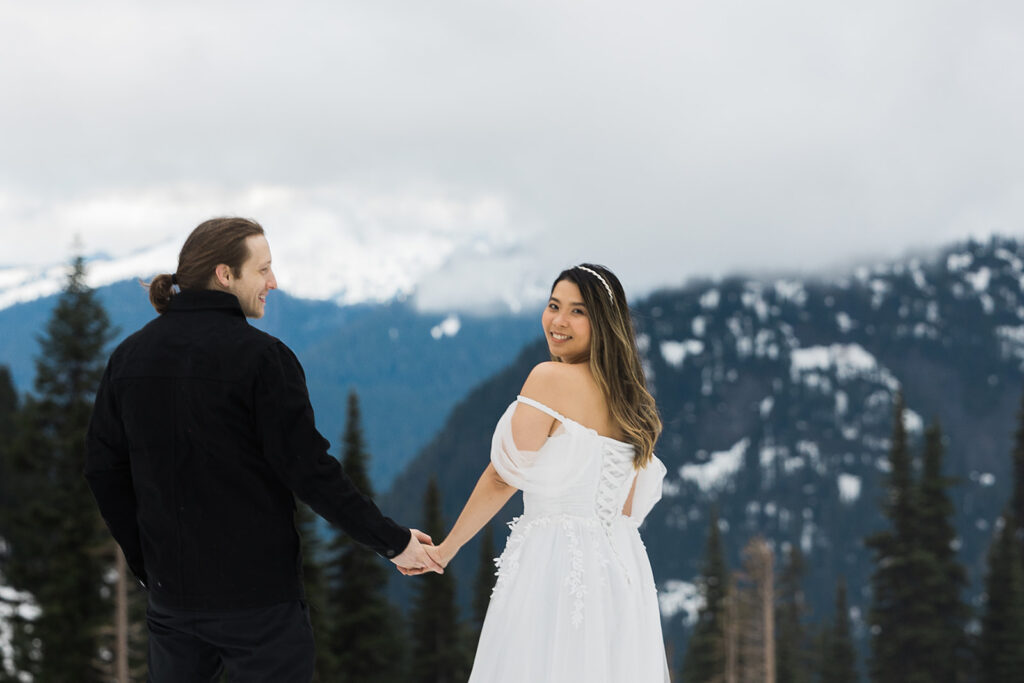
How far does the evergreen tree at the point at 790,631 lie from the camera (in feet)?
194

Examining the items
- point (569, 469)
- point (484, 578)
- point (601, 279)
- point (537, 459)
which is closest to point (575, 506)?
point (569, 469)

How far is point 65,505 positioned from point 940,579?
135ft

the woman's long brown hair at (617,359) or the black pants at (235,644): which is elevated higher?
the woman's long brown hair at (617,359)

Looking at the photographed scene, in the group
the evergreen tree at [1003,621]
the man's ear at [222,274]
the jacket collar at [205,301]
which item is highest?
the man's ear at [222,274]

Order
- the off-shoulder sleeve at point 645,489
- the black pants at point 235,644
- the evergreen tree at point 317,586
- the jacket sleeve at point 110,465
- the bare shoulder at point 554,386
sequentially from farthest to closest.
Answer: the evergreen tree at point 317,586 < the off-shoulder sleeve at point 645,489 < the bare shoulder at point 554,386 < the jacket sleeve at point 110,465 < the black pants at point 235,644

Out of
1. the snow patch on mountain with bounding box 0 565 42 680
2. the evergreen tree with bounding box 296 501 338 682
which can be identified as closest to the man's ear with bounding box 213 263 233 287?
the evergreen tree with bounding box 296 501 338 682

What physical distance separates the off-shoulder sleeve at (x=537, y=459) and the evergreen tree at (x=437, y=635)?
44.3 meters

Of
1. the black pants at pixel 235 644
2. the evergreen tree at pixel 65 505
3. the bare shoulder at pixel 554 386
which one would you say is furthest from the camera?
the evergreen tree at pixel 65 505

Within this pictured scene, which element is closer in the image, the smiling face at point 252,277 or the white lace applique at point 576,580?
the smiling face at point 252,277

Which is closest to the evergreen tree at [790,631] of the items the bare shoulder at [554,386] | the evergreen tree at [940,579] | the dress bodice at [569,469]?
the evergreen tree at [940,579]

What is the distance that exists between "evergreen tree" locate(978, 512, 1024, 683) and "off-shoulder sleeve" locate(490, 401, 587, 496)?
5191 centimetres

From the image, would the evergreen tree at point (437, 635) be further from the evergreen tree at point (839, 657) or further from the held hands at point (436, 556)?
the held hands at point (436, 556)

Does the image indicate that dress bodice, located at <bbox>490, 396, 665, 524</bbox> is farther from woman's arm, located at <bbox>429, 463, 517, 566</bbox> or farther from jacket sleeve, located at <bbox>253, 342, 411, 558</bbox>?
jacket sleeve, located at <bbox>253, 342, 411, 558</bbox>

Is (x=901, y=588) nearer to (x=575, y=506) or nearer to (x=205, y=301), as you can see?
(x=575, y=506)
